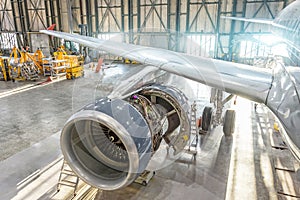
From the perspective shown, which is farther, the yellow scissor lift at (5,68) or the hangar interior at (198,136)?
the yellow scissor lift at (5,68)

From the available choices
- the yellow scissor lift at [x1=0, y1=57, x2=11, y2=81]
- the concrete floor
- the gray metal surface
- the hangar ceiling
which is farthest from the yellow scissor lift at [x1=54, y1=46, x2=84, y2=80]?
the gray metal surface

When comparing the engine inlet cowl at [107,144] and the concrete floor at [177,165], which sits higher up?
the engine inlet cowl at [107,144]

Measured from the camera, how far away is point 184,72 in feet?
11.2

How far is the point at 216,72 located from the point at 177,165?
3.63 metres

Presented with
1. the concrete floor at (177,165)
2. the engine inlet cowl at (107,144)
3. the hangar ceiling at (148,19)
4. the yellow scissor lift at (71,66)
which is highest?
the hangar ceiling at (148,19)

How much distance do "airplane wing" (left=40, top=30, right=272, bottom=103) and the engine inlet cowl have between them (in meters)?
0.99

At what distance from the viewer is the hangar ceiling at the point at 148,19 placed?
1941 centimetres

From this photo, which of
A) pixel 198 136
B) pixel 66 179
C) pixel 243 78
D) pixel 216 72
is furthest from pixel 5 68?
pixel 243 78

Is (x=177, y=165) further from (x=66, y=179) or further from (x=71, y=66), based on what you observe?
(x=71, y=66)

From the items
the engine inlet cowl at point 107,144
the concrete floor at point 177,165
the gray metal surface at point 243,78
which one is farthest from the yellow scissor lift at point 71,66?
the engine inlet cowl at point 107,144

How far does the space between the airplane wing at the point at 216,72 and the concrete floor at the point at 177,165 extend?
143 centimetres

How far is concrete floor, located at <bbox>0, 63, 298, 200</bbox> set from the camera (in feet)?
16.9

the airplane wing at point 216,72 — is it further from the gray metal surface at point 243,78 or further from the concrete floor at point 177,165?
the concrete floor at point 177,165

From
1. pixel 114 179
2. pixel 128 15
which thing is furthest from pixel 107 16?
pixel 114 179
